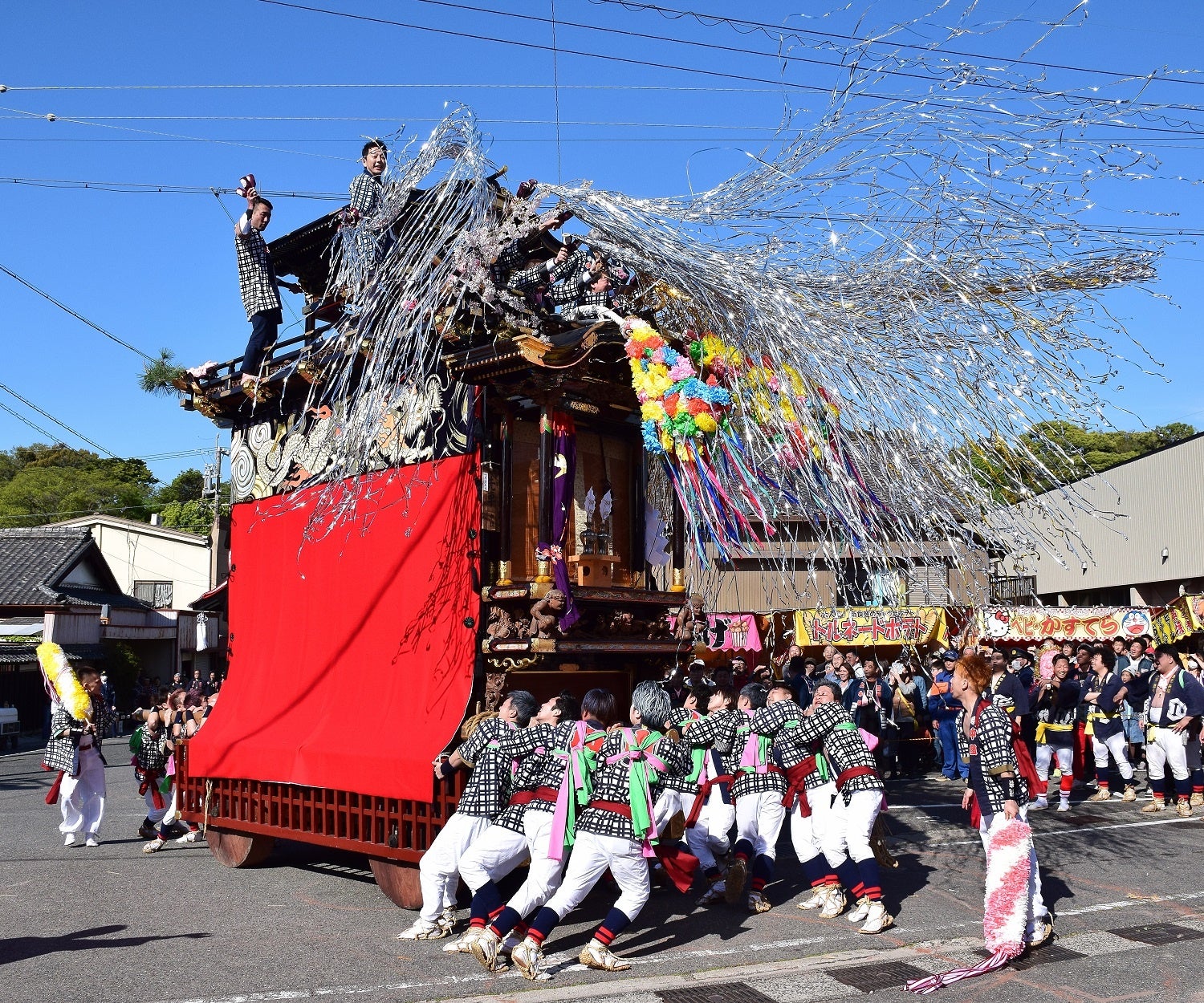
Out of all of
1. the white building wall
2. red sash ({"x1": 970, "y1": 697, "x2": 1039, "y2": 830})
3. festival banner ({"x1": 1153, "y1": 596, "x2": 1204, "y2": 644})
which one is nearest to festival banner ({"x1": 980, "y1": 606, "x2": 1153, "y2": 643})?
festival banner ({"x1": 1153, "y1": 596, "x2": 1204, "y2": 644})

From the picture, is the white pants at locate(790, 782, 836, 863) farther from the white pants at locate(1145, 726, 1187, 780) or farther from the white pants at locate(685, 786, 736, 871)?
the white pants at locate(1145, 726, 1187, 780)

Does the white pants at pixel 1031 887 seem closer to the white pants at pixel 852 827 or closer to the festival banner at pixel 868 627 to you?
the white pants at pixel 852 827

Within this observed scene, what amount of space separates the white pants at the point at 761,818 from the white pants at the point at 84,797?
658 centimetres

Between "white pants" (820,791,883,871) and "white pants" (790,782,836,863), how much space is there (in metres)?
0.07

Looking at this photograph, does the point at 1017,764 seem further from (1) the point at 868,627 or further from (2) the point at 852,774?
(1) the point at 868,627

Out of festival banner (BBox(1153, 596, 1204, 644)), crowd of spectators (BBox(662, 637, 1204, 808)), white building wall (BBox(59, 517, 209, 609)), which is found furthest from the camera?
white building wall (BBox(59, 517, 209, 609))

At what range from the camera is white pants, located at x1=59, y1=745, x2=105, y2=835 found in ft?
33.4

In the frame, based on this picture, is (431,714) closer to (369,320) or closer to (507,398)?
(507,398)

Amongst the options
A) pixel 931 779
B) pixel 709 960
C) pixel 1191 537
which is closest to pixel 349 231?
pixel 709 960

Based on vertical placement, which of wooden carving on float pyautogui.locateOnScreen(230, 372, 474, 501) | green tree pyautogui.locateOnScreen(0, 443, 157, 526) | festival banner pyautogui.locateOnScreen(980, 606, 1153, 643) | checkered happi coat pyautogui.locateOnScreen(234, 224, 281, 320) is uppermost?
green tree pyautogui.locateOnScreen(0, 443, 157, 526)

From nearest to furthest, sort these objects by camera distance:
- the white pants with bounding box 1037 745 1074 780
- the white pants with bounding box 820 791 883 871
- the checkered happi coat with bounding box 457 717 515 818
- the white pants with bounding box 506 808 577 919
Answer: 1. the white pants with bounding box 506 808 577 919
2. the checkered happi coat with bounding box 457 717 515 818
3. the white pants with bounding box 820 791 883 871
4. the white pants with bounding box 1037 745 1074 780

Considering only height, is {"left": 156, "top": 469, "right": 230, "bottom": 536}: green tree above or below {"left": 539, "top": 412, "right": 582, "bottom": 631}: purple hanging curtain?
above

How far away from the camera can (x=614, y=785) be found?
6047mm

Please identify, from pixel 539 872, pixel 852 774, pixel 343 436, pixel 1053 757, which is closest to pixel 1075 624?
pixel 1053 757
